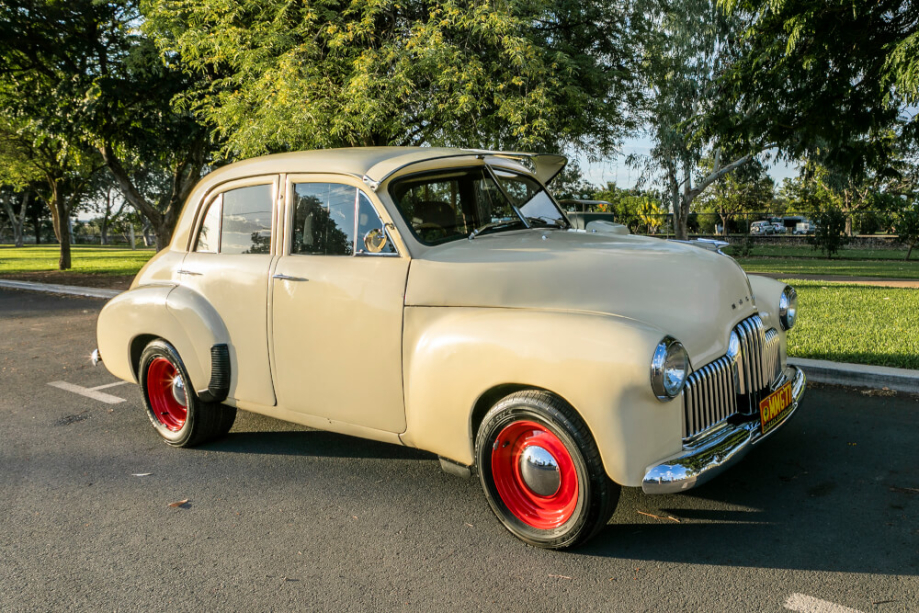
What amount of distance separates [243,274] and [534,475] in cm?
214

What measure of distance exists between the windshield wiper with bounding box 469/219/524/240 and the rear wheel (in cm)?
210

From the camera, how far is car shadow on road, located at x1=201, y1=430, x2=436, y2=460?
4410 millimetres

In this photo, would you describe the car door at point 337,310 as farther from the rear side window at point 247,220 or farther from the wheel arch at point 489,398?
the wheel arch at point 489,398

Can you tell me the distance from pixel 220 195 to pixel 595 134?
9.80 m

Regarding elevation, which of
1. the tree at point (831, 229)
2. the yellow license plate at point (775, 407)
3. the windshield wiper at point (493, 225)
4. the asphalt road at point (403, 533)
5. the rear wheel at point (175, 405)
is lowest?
the asphalt road at point (403, 533)

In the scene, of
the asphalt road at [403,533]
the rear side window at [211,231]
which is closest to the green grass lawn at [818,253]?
the asphalt road at [403,533]

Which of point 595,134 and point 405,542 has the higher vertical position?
point 595,134

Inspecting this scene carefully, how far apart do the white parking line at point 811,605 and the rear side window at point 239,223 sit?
10.4 feet

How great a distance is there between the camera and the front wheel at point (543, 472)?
2873 millimetres

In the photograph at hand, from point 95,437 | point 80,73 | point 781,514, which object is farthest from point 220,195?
point 80,73

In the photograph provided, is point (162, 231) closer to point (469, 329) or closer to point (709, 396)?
point (469, 329)

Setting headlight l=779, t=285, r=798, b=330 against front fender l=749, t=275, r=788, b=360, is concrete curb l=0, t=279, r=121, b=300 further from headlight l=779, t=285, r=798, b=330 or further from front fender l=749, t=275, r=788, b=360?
headlight l=779, t=285, r=798, b=330

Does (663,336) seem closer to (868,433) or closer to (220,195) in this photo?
(868,433)

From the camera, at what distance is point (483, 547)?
10.4 ft
